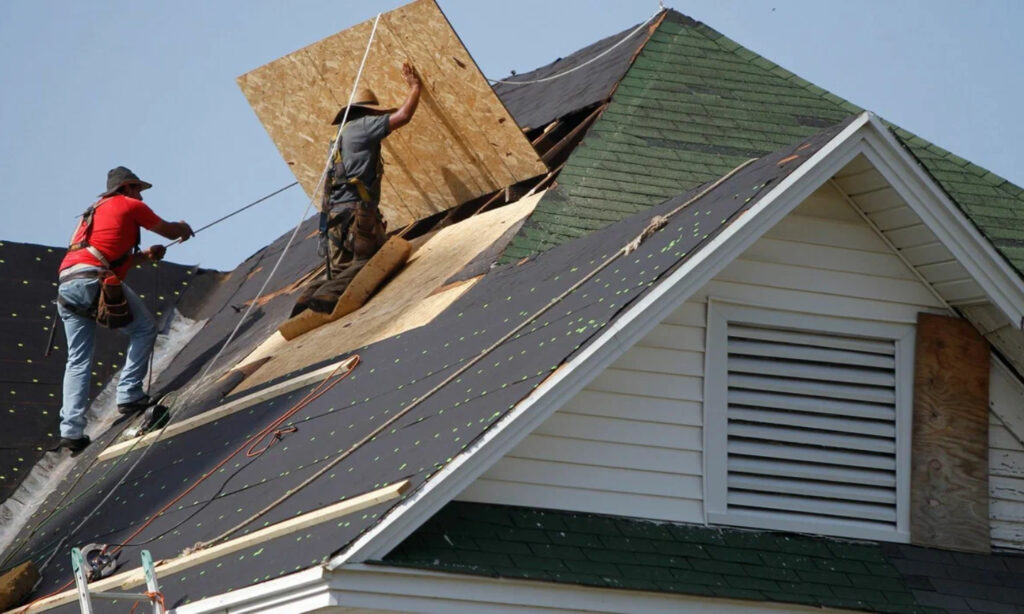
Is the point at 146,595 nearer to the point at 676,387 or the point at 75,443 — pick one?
Answer: the point at 676,387

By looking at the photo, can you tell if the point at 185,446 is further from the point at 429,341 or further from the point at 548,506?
the point at 548,506

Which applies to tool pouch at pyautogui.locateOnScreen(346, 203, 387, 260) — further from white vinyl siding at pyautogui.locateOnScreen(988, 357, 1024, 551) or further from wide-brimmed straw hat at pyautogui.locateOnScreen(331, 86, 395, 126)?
white vinyl siding at pyautogui.locateOnScreen(988, 357, 1024, 551)

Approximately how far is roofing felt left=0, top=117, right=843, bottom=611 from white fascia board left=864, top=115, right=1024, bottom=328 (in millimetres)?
383

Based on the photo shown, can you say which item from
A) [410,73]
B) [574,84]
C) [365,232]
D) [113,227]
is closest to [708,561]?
[365,232]

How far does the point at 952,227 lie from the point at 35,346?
8.32 m

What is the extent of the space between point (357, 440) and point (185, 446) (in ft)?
8.59

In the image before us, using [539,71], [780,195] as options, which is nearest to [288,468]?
[780,195]

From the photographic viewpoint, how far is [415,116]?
46.6ft

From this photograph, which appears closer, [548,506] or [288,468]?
[548,506]

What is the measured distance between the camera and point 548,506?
9.30 m

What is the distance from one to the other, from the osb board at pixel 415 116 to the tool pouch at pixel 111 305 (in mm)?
2285

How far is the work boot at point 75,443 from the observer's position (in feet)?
44.7

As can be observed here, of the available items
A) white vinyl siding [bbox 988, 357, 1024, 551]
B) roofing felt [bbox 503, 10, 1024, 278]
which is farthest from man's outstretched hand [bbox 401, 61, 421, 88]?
white vinyl siding [bbox 988, 357, 1024, 551]

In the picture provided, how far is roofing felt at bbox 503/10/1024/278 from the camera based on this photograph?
1327cm
